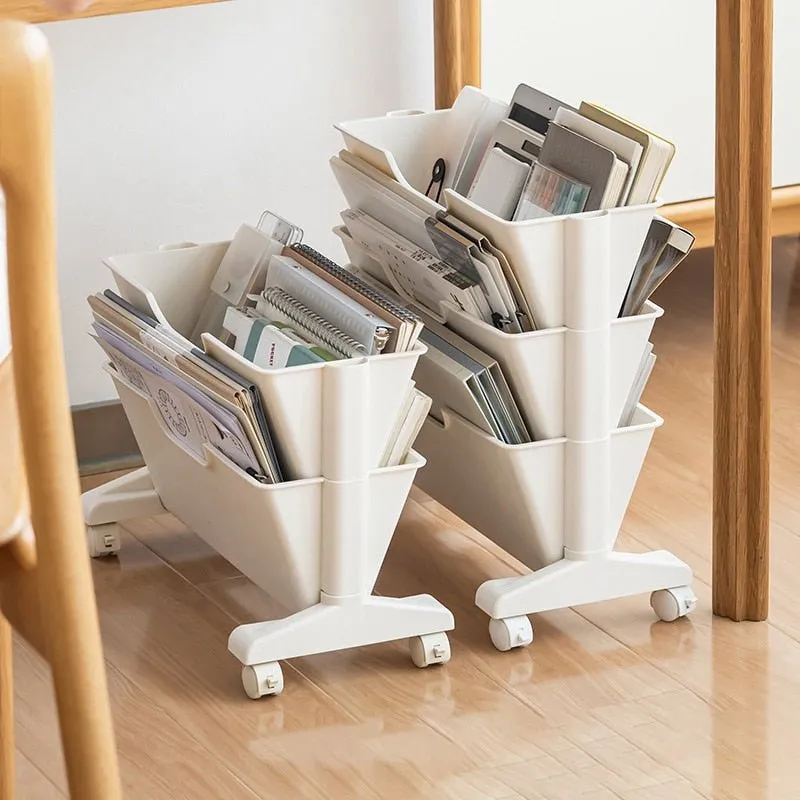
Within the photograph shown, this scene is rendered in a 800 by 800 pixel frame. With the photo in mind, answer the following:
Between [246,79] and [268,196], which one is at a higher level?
[246,79]

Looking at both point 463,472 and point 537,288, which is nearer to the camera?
point 537,288

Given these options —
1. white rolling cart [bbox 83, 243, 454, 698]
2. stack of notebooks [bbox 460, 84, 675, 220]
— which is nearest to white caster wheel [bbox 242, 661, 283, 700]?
white rolling cart [bbox 83, 243, 454, 698]

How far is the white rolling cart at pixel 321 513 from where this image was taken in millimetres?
1383

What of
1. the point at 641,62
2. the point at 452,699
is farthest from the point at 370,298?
the point at 641,62

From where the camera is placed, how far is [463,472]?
5.19ft

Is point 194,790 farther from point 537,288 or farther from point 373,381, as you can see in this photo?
point 537,288

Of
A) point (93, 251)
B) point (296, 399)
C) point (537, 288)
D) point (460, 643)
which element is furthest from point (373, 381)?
point (93, 251)

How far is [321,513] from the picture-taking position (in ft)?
4.67

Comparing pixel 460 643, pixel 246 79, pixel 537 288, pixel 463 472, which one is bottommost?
pixel 460 643

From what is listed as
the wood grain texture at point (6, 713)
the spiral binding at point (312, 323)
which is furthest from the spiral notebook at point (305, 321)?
the wood grain texture at point (6, 713)

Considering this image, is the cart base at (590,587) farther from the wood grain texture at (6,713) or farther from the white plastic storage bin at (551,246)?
the wood grain texture at (6,713)

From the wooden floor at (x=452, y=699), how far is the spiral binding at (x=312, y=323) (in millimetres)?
302

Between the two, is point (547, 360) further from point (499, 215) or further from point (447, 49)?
point (447, 49)

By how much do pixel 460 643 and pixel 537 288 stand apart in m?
0.35
